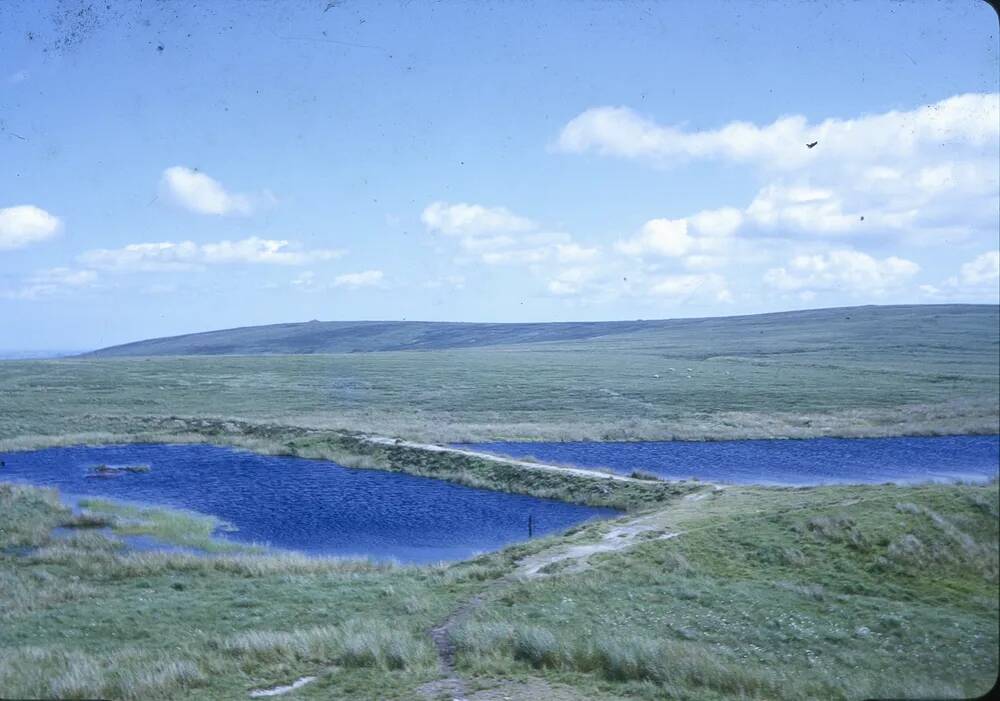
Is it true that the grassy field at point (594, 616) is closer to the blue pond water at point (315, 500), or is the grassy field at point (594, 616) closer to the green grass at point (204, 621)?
the green grass at point (204, 621)

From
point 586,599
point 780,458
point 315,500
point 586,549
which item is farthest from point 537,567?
point 780,458

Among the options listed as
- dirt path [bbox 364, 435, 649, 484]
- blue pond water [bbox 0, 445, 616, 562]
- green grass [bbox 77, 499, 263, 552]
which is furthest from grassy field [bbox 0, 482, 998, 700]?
dirt path [bbox 364, 435, 649, 484]

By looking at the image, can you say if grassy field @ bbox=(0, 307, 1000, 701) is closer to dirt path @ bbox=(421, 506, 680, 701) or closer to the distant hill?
dirt path @ bbox=(421, 506, 680, 701)

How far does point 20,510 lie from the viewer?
93.5ft

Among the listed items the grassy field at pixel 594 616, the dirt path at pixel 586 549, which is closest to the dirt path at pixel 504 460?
the dirt path at pixel 586 549

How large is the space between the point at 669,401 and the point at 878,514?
147 ft

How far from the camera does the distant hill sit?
6550 centimetres

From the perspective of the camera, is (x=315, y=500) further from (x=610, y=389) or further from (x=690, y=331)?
Answer: (x=690, y=331)

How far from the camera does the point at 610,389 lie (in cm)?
6812

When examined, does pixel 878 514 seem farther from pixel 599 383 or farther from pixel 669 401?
pixel 599 383

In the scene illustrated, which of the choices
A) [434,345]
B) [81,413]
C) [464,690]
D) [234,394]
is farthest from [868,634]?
[434,345]

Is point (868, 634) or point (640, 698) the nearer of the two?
point (640, 698)

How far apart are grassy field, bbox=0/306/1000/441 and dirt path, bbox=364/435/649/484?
4.31 m

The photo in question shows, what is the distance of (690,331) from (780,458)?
315 ft
